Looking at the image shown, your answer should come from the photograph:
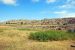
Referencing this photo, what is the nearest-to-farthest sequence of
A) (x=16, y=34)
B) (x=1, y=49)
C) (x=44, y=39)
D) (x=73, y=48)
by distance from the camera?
(x=1, y=49), (x=73, y=48), (x=44, y=39), (x=16, y=34)

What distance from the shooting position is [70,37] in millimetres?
31094

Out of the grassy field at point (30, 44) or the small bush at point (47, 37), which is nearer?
the grassy field at point (30, 44)

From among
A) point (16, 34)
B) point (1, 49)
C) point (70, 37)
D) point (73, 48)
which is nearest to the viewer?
point (1, 49)

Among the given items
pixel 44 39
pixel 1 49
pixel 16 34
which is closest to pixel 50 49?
pixel 1 49

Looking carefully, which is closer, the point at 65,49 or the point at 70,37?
the point at 65,49

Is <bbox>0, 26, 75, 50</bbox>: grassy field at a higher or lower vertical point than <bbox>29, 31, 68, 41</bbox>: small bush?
lower

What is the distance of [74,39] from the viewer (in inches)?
1194

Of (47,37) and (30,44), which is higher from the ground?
(47,37)

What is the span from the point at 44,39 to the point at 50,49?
6.89 m

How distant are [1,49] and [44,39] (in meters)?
8.62

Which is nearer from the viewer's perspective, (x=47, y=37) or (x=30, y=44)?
(x=30, y=44)

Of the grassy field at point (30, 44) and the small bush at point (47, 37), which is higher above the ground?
the small bush at point (47, 37)

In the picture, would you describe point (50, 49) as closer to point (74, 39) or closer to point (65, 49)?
point (65, 49)

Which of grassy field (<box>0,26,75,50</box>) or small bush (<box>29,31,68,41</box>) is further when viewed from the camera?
small bush (<box>29,31,68,41</box>)
